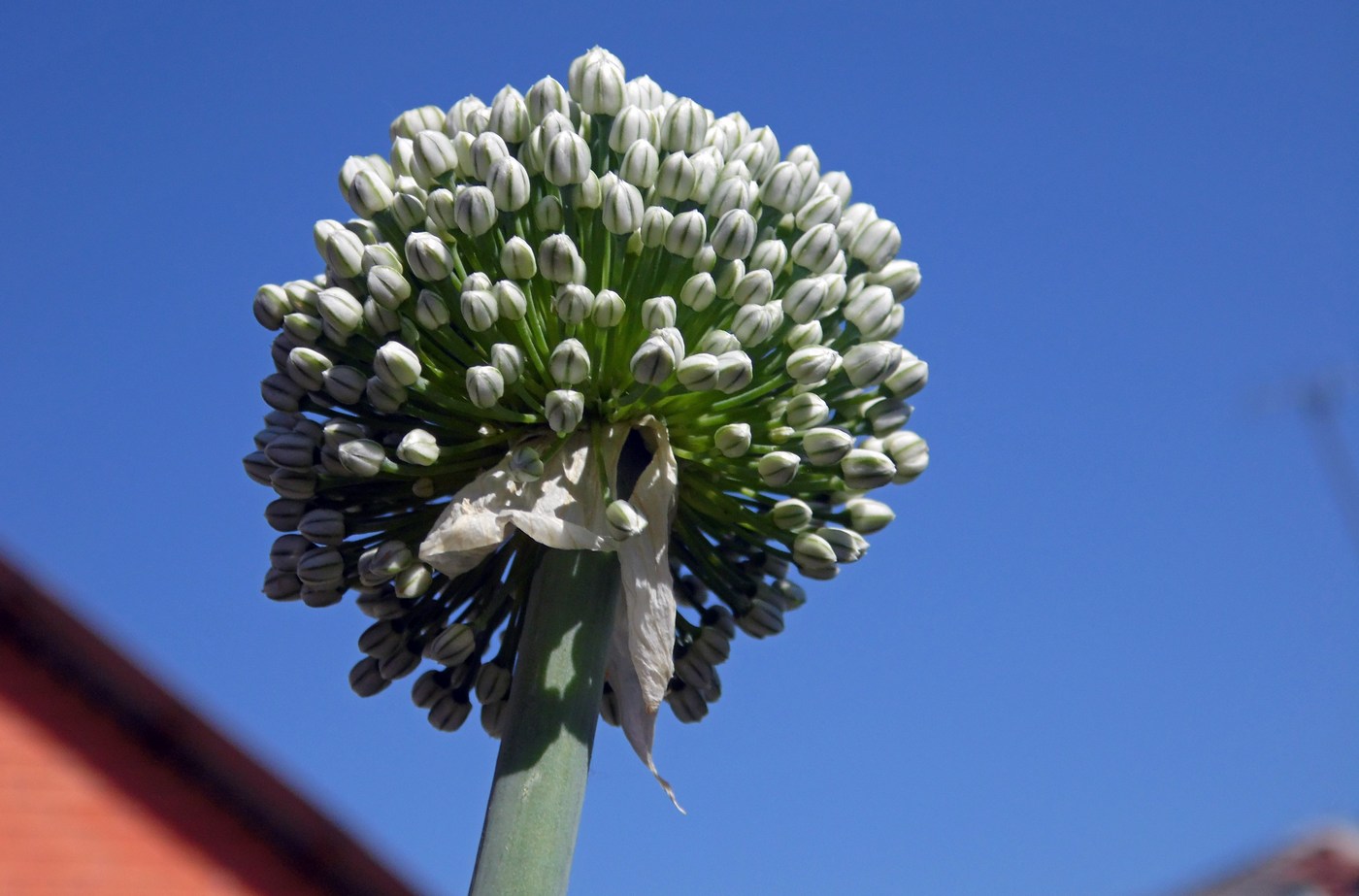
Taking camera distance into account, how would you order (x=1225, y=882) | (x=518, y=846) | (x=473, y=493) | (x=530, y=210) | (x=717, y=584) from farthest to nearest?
(x=1225, y=882) < (x=717, y=584) < (x=530, y=210) < (x=473, y=493) < (x=518, y=846)

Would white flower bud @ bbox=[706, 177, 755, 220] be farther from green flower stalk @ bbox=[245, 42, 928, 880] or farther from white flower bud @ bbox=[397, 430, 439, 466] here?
white flower bud @ bbox=[397, 430, 439, 466]

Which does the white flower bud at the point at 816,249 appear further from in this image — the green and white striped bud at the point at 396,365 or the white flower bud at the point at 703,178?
the green and white striped bud at the point at 396,365

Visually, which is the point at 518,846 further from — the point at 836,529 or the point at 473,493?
the point at 836,529

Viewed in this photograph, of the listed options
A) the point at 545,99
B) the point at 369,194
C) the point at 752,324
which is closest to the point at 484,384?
the point at 752,324

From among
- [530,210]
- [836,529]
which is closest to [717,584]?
[836,529]

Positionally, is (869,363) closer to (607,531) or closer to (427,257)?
(607,531)

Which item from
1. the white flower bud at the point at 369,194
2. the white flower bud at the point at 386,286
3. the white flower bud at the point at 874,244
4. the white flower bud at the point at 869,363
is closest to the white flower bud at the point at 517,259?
the white flower bud at the point at 386,286
